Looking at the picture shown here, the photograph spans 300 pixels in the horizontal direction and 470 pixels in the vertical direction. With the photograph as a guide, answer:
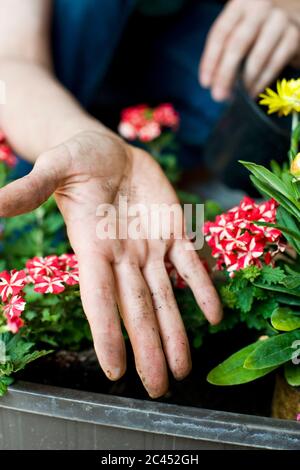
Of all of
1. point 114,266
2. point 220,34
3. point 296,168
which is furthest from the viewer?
point 220,34

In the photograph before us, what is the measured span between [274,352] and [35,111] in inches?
25.9

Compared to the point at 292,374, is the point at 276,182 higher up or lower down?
higher up

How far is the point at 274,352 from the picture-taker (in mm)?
745

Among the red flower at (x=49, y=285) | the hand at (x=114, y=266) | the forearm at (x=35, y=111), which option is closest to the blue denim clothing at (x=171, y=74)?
the forearm at (x=35, y=111)

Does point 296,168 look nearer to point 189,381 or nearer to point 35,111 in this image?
point 189,381

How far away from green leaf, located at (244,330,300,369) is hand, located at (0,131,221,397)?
0.31 ft

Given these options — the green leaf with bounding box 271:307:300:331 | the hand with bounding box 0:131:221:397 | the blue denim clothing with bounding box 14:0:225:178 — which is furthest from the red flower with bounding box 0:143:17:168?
the green leaf with bounding box 271:307:300:331

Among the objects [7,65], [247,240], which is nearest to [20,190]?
[247,240]

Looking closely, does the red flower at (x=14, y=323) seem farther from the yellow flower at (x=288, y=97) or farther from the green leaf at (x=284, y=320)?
the yellow flower at (x=288, y=97)

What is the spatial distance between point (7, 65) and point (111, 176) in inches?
20.0

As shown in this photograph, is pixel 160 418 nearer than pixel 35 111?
Yes

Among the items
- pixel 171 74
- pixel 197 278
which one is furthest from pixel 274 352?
pixel 171 74

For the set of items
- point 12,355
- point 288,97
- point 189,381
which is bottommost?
point 189,381

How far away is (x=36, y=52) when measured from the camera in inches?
51.4
